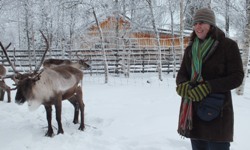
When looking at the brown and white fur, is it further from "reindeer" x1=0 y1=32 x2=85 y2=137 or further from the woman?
the woman

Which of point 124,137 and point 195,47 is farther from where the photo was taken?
point 124,137

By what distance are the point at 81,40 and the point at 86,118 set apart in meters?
12.6

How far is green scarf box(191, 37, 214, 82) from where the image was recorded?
2.57 meters

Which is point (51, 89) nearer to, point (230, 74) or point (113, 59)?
point (230, 74)

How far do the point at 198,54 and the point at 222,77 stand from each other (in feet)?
0.88

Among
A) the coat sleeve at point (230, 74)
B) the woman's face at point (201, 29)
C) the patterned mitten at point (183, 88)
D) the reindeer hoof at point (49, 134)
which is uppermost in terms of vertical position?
the woman's face at point (201, 29)

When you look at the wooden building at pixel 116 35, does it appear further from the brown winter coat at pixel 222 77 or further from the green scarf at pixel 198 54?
the brown winter coat at pixel 222 77

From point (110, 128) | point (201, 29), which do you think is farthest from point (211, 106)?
point (110, 128)

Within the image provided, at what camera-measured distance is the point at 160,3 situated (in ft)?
55.6

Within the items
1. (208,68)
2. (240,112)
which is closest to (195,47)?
(208,68)

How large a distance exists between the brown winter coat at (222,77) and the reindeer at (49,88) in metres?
3.07

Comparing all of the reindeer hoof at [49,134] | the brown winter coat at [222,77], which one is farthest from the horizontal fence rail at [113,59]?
the brown winter coat at [222,77]

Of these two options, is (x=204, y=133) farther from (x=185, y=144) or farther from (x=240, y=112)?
(x=240, y=112)

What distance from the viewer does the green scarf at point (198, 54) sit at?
257 centimetres
